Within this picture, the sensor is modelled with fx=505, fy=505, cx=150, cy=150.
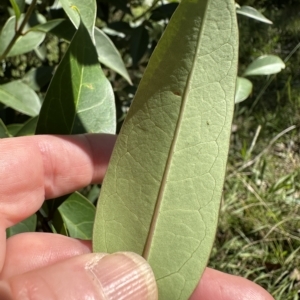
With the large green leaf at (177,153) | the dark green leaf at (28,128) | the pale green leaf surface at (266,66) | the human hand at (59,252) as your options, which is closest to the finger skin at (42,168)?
the human hand at (59,252)

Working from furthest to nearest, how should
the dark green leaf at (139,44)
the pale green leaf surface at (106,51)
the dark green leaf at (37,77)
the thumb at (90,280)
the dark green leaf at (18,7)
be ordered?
the dark green leaf at (139,44) → the dark green leaf at (37,77) → the pale green leaf surface at (106,51) → the dark green leaf at (18,7) → the thumb at (90,280)

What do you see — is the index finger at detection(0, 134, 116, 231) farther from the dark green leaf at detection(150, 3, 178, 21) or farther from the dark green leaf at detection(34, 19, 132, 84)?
the dark green leaf at detection(150, 3, 178, 21)

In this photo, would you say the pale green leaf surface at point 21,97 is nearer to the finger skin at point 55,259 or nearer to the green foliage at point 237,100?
the green foliage at point 237,100

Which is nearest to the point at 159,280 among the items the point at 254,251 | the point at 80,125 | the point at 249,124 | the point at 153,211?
the point at 153,211

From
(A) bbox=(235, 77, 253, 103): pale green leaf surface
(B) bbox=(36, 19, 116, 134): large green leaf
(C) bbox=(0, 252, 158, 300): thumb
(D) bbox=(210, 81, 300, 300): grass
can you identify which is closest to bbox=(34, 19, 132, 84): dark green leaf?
(B) bbox=(36, 19, 116, 134): large green leaf

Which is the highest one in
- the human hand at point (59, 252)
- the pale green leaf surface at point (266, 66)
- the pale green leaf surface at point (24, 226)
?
the pale green leaf surface at point (266, 66)

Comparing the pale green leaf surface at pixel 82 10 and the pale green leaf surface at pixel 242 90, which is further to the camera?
the pale green leaf surface at pixel 242 90

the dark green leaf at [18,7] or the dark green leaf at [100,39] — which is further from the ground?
the dark green leaf at [18,7]

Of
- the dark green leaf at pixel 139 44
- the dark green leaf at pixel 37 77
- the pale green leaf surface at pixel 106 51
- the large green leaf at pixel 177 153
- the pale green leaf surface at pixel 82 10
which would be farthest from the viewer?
the dark green leaf at pixel 139 44

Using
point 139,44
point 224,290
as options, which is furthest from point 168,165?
point 139,44
